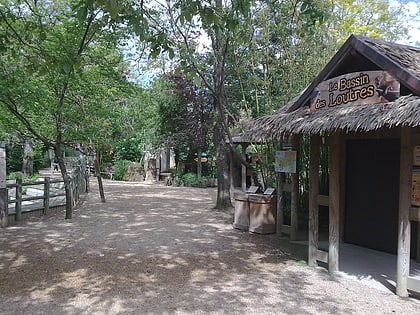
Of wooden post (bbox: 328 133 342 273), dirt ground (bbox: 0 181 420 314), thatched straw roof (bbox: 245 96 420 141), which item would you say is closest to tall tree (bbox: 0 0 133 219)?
dirt ground (bbox: 0 181 420 314)

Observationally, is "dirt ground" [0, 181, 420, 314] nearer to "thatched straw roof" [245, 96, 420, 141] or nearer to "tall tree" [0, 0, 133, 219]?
"thatched straw roof" [245, 96, 420, 141]

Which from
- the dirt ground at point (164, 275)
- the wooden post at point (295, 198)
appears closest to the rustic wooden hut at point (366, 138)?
the dirt ground at point (164, 275)

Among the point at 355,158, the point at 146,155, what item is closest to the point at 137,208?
the point at 355,158

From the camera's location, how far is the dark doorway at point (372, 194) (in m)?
6.34

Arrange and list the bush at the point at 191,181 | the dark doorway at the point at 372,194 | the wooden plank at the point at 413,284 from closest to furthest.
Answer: the wooden plank at the point at 413,284 → the dark doorway at the point at 372,194 → the bush at the point at 191,181

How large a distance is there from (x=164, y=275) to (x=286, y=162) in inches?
125

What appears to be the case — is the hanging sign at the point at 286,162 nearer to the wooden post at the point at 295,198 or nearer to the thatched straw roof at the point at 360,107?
the wooden post at the point at 295,198

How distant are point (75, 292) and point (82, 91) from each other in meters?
6.66

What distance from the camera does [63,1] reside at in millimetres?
13992

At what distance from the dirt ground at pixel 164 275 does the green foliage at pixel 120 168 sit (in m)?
16.7

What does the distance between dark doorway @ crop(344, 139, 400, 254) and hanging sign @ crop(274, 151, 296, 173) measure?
1.00m

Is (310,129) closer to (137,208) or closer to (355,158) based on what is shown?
(355,158)

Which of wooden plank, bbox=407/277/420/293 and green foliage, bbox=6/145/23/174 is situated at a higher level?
green foliage, bbox=6/145/23/174

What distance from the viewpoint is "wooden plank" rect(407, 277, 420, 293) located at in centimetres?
452
